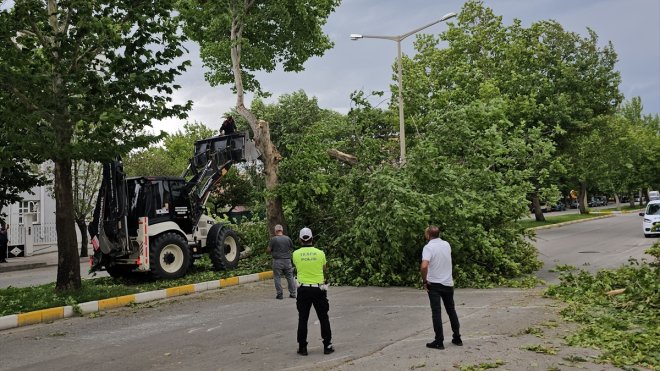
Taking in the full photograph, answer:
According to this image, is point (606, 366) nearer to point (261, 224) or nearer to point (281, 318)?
point (281, 318)

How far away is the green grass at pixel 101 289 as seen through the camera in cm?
1100

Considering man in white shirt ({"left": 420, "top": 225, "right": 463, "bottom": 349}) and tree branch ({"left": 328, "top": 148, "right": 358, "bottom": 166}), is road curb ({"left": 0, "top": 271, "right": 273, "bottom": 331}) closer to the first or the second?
tree branch ({"left": 328, "top": 148, "right": 358, "bottom": 166})

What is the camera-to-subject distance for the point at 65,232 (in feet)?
39.8

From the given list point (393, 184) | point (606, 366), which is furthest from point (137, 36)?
point (606, 366)

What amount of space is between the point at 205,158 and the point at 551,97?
70.3 feet

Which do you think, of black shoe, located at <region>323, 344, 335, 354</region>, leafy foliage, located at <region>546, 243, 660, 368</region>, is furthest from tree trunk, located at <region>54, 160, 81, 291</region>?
leafy foliage, located at <region>546, 243, 660, 368</region>

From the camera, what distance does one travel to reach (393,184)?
13.2 m

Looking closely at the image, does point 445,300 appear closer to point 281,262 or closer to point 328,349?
point 328,349

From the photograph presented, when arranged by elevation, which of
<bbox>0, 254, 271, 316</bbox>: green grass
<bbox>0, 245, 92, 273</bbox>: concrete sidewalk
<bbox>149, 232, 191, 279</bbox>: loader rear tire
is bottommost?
<bbox>0, 254, 271, 316</bbox>: green grass

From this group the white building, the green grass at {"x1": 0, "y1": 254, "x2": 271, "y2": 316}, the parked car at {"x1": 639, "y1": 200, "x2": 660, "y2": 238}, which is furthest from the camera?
A: the white building

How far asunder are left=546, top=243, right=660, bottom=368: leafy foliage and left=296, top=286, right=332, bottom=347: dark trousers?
3170 millimetres

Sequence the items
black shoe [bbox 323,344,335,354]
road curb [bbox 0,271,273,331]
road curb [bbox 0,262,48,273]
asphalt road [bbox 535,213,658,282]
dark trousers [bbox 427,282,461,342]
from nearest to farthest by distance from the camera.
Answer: black shoe [bbox 323,344,335,354]
dark trousers [bbox 427,282,461,342]
road curb [bbox 0,271,273,331]
asphalt road [bbox 535,213,658,282]
road curb [bbox 0,262,48,273]

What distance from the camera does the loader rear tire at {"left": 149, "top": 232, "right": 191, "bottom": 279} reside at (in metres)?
14.0

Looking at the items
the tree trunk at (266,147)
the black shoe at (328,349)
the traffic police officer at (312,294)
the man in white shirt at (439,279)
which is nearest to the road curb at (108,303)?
the tree trunk at (266,147)
